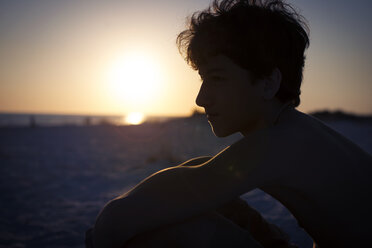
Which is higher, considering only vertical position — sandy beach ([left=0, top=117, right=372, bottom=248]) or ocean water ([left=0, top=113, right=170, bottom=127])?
ocean water ([left=0, top=113, right=170, bottom=127])

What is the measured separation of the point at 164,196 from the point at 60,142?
35.2ft

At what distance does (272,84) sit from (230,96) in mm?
239

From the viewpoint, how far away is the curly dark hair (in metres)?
1.39

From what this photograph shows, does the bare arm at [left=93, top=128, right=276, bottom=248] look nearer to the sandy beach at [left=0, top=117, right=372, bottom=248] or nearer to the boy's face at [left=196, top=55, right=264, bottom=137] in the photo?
the boy's face at [left=196, top=55, right=264, bottom=137]

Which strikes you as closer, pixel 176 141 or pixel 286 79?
pixel 286 79

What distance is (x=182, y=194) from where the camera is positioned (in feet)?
3.63

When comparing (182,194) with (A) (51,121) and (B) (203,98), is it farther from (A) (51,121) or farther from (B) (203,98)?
(A) (51,121)

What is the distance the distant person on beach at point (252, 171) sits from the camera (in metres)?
1.05

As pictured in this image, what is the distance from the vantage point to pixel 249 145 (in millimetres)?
1071

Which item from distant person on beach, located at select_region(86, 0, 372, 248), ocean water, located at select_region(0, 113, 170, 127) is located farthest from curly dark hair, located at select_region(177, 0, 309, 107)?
ocean water, located at select_region(0, 113, 170, 127)

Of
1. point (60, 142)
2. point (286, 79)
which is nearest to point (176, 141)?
point (60, 142)

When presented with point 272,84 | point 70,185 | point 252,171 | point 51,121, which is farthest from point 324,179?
point 51,121

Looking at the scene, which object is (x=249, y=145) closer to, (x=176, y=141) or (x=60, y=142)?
(x=176, y=141)

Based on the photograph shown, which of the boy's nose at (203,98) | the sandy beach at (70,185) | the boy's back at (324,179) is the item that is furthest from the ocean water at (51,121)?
the boy's back at (324,179)
